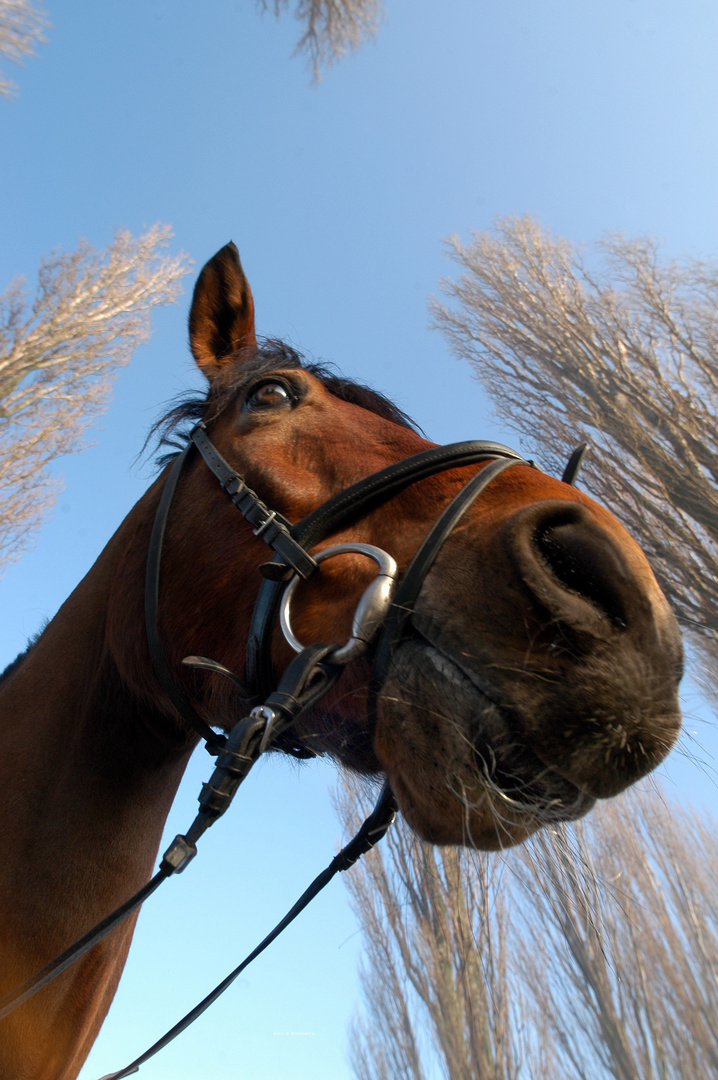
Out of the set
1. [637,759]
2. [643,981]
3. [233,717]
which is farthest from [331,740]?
[643,981]

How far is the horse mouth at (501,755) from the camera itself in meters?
1.11

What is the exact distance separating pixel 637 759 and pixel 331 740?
653 mm

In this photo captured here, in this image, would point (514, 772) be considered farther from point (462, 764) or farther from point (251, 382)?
point (251, 382)

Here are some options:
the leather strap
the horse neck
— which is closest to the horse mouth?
the leather strap

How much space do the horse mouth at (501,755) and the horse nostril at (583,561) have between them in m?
0.24

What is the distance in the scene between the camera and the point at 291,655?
144 cm

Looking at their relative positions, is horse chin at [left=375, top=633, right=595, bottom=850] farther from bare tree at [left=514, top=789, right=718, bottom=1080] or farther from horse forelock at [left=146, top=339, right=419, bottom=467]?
bare tree at [left=514, top=789, right=718, bottom=1080]

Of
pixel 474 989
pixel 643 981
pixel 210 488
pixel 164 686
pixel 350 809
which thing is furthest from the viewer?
pixel 350 809

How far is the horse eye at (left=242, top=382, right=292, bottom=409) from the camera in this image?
201cm

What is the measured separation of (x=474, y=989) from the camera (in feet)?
22.9

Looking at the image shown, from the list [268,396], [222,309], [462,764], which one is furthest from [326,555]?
[222,309]

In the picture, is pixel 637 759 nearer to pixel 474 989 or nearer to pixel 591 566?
pixel 591 566

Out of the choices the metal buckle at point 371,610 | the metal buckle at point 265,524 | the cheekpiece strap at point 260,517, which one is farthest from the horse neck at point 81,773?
the metal buckle at point 371,610

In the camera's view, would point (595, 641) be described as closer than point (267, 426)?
Yes
